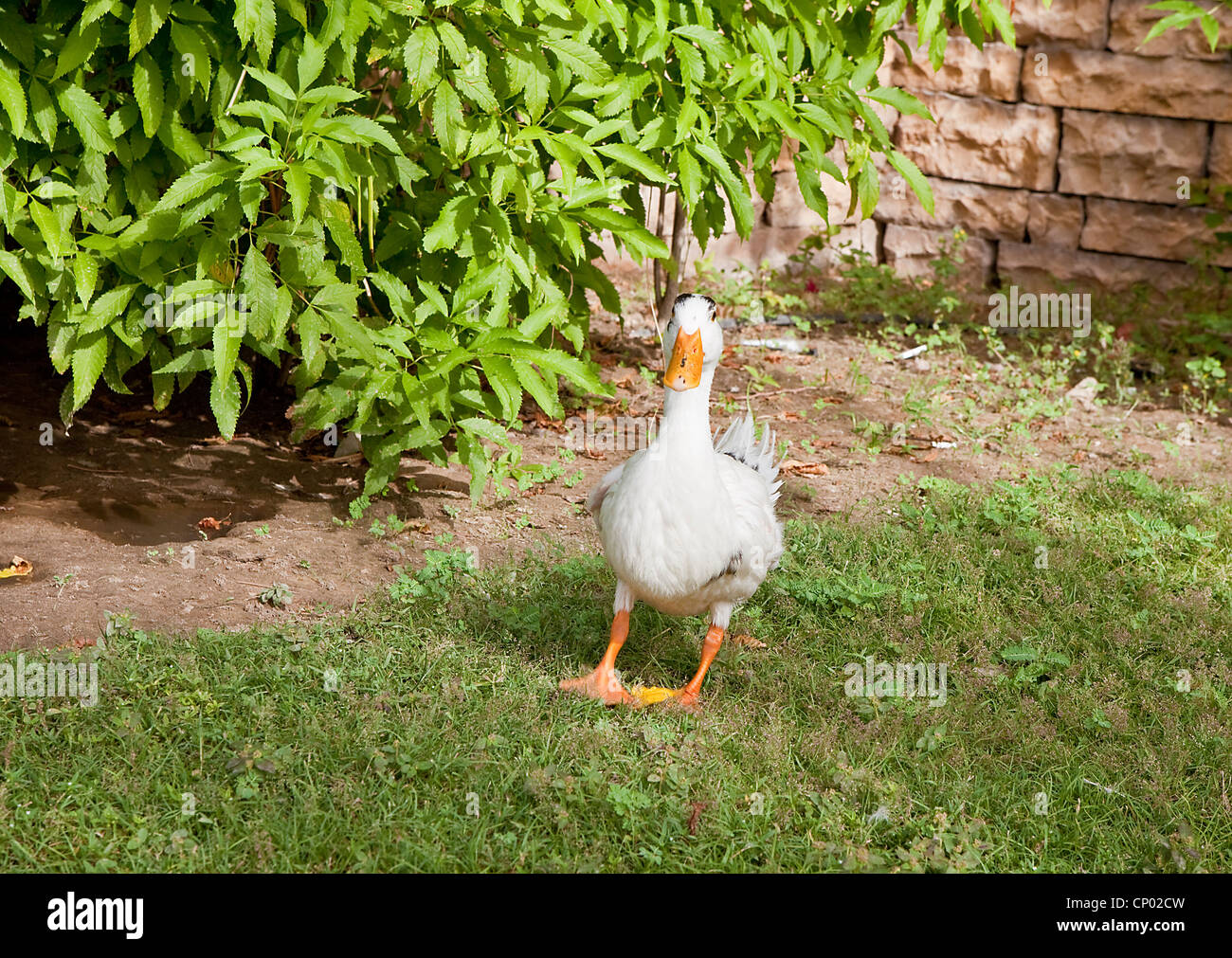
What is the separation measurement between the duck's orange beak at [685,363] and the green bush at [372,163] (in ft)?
2.73

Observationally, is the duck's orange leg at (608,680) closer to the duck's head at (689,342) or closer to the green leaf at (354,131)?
the duck's head at (689,342)

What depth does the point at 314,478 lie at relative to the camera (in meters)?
5.00

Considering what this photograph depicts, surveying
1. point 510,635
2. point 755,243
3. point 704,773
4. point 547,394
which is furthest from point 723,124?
point 755,243

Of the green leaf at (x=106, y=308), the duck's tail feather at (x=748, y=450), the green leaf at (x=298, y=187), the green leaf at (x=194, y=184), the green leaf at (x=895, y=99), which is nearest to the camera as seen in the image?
the green leaf at (x=298, y=187)

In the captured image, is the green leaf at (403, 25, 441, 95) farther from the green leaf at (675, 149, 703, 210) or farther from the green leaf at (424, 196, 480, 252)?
the green leaf at (675, 149, 703, 210)

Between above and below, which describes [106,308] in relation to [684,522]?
above

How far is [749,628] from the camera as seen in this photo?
13.5ft

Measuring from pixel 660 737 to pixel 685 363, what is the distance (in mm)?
1093

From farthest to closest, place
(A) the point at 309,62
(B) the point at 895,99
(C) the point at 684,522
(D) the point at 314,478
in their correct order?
(D) the point at 314,478
(B) the point at 895,99
(A) the point at 309,62
(C) the point at 684,522

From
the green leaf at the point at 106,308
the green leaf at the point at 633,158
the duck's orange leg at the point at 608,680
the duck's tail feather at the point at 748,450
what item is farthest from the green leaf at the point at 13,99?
the duck's tail feather at the point at 748,450

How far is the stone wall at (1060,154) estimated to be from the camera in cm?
720

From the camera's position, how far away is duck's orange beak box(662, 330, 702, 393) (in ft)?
10.7

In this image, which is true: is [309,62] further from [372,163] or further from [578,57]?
[578,57]

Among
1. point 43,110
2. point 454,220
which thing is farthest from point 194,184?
point 454,220
